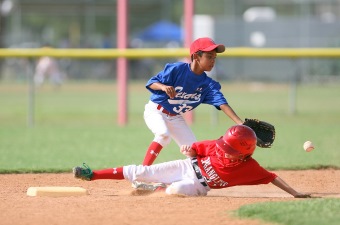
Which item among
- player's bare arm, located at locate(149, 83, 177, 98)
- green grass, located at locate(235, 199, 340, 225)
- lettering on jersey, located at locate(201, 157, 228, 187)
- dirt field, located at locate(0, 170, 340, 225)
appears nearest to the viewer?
green grass, located at locate(235, 199, 340, 225)

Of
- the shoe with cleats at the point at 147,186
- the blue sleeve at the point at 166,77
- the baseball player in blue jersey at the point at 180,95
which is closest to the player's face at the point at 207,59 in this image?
the baseball player in blue jersey at the point at 180,95

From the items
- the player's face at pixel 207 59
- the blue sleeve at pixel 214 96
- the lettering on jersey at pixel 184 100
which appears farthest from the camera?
the lettering on jersey at pixel 184 100

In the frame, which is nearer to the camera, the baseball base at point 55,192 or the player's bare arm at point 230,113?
the baseball base at point 55,192

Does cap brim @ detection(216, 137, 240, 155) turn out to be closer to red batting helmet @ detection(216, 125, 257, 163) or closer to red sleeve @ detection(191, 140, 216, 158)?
red batting helmet @ detection(216, 125, 257, 163)

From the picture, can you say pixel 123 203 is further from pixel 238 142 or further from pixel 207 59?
pixel 207 59

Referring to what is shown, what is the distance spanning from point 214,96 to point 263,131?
0.80 metres

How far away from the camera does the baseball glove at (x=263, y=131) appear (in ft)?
22.1

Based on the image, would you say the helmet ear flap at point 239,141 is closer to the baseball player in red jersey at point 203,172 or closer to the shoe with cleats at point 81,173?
the baseball player in red jersey at point 203,172

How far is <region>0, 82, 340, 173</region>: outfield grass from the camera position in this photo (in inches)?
388

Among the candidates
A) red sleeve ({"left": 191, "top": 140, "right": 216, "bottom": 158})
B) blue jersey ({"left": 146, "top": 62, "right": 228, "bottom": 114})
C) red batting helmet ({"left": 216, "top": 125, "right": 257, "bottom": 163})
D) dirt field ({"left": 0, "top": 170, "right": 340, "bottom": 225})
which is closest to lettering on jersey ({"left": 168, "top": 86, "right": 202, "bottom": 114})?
blue jersey ({"left": 146, "top": 62, "right": 228, "bottom": 114})

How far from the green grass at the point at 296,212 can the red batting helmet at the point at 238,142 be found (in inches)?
21.6

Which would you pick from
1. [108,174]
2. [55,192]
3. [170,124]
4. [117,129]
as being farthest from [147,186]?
[117,129]

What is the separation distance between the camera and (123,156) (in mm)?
10062

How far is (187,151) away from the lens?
6.70m
